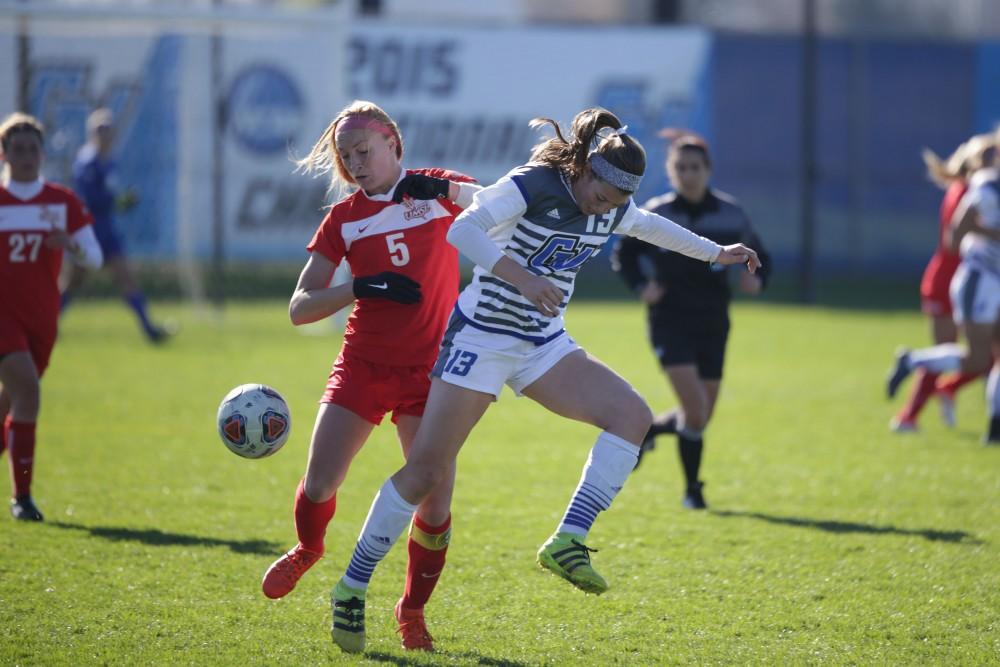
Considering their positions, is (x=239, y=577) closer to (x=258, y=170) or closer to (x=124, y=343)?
(x=124, y=343)

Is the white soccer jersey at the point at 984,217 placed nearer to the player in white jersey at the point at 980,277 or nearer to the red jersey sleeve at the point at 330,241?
the player in white jersey at the point at 980,277

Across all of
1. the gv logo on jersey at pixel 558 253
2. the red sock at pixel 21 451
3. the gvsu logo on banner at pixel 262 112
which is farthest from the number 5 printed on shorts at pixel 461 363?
the gvsu logo on banner at pixel 262 112

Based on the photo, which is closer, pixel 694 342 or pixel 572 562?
pixel 572 562

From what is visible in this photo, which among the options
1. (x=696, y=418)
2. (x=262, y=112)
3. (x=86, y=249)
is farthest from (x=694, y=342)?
(x=262, y=112)

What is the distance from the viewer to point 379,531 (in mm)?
4465

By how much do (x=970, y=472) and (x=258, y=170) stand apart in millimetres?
14558

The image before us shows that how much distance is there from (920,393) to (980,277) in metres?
1.10

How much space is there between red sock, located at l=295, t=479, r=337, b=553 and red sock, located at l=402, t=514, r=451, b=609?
0.36 m

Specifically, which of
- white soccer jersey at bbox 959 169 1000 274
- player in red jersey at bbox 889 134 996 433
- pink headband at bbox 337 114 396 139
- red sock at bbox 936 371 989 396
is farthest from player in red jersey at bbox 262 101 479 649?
red sock at bbox 936 371 989 396

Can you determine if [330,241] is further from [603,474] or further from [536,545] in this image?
[536,545]

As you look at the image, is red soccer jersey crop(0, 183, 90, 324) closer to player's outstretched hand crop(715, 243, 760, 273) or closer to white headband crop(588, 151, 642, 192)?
white headband crop(588, 151, 642, 192)

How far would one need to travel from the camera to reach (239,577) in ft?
Answer: 18.4

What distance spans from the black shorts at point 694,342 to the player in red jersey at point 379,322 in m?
2.65

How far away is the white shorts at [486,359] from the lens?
4.44 meters
